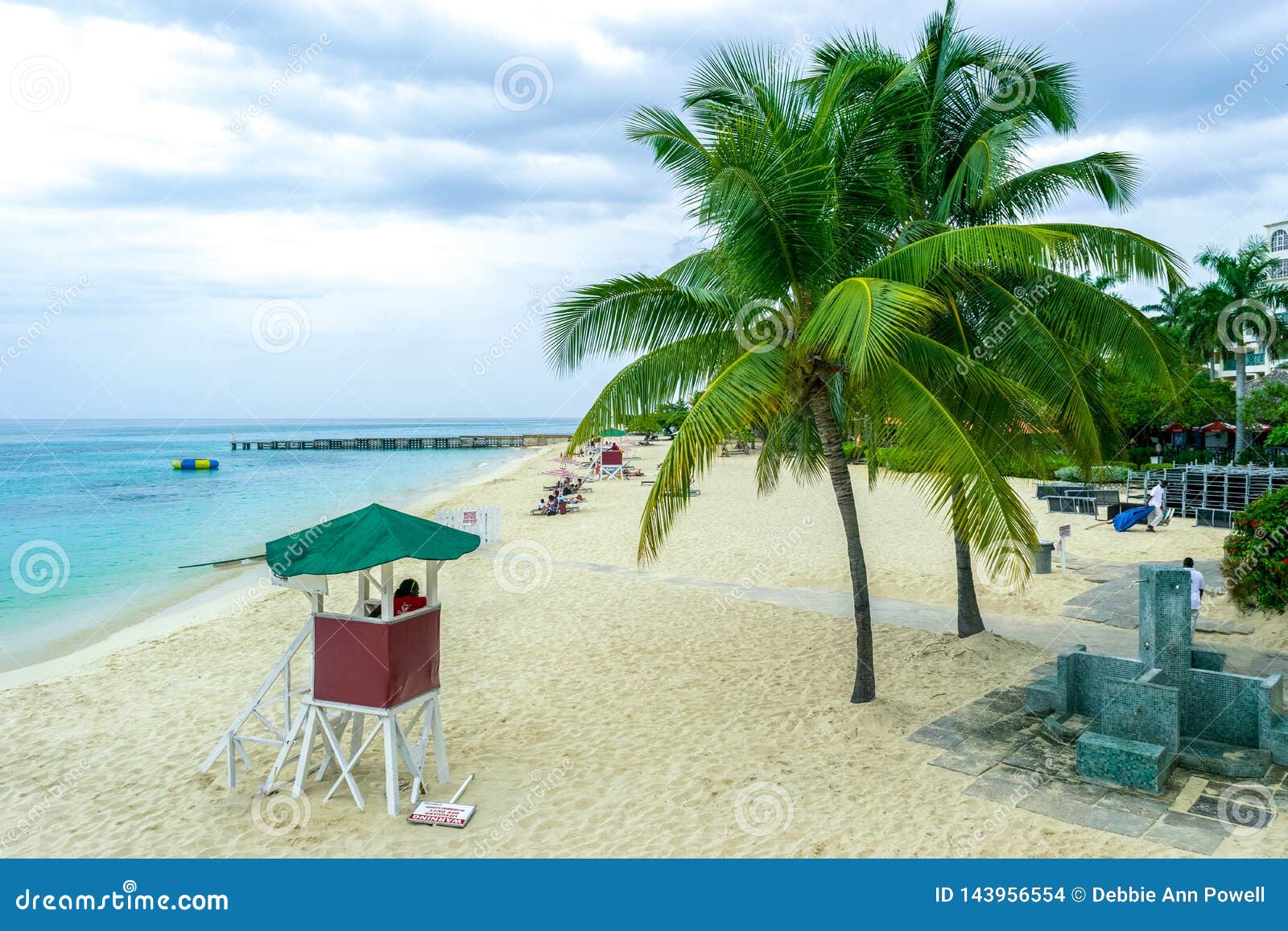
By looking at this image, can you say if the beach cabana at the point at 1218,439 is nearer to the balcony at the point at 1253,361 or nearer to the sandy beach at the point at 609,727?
the balcony at the point at 1253,361

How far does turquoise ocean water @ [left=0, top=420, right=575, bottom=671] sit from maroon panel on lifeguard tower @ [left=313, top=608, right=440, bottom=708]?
34.3 feet

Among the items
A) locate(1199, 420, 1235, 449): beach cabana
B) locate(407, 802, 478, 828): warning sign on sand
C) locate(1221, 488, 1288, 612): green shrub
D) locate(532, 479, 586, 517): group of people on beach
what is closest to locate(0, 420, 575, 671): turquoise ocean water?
locate(532, 479, 586, 517): group of people on beach

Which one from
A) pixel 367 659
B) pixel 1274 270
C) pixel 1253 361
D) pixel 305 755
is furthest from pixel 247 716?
pixel 1274 270

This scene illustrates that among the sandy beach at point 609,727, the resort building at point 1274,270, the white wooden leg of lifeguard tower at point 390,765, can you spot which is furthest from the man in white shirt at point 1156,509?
the resort building at point 1274,270

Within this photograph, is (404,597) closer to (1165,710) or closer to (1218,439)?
(1165,710)

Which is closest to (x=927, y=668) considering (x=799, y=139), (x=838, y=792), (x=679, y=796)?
(x=838, y=792)

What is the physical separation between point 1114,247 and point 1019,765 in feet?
14.9

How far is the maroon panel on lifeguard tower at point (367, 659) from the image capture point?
552 centimetres

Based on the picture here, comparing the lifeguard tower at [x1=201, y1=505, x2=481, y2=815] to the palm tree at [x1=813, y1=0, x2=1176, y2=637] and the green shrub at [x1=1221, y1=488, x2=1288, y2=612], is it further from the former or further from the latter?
the green shrub at [x1=1221, y1=488, x2=1288, y2=612]

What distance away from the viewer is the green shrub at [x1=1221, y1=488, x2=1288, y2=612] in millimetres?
7523

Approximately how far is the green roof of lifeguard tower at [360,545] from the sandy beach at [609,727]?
1840mm

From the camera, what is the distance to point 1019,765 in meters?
6.05

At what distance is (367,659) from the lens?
555 cm

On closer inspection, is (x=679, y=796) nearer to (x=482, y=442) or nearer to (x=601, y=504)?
(x=601, y=504)
